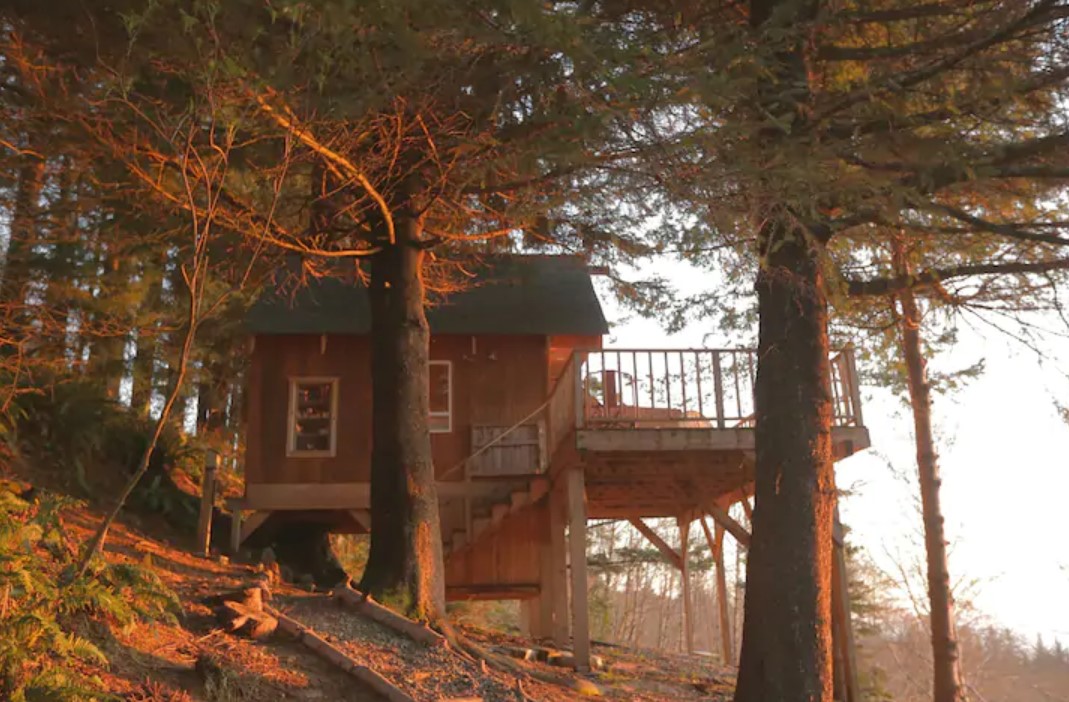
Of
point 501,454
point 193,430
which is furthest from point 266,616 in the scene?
point 193,430

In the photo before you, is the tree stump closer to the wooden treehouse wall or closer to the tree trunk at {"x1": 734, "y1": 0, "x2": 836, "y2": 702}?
the tree trunk at {"x1": 734, "y1": 0, "x2": 836, "y2": 702}

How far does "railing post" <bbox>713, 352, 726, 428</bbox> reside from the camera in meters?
11.9

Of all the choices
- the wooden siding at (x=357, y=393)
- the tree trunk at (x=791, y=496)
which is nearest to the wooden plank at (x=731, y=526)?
the wooden siding at (x=357, y=393)

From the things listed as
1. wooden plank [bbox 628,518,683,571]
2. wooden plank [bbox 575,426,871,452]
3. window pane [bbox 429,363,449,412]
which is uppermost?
window pane [bbox 429,363,449,412]

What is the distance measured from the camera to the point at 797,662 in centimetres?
720

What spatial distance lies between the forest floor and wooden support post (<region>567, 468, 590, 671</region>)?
14.7 inches

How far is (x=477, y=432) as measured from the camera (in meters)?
14.7

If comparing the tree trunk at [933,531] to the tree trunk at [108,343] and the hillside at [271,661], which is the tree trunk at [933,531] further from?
the tree trunk at [108,343]

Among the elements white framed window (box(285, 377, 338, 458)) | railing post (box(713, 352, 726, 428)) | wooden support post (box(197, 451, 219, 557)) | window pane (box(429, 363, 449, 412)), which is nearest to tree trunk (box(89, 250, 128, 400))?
wooden support post (box(197, 451, 219, 557))

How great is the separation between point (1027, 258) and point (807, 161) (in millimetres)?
3431

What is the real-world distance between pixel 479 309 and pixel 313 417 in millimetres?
3272

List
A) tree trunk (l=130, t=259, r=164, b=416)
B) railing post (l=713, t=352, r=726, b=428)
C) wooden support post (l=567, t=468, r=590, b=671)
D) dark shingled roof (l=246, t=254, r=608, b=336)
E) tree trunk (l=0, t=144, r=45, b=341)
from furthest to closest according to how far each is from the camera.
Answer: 1. dark shingled roof (l=246, t=254, r=608, b=336)
2. tree trunk (l=130, t=259, r=164, b=416)
3. railing post (l=713, t=352, r=726, b=428)
4. wooden support post (l=567, t=468, r=590, b=671)
5. tree trunk (l=0, t=144, r=45, b=341)

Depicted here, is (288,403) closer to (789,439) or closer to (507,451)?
(507,451)

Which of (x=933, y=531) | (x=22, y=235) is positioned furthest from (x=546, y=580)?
(x=22, y=235)
